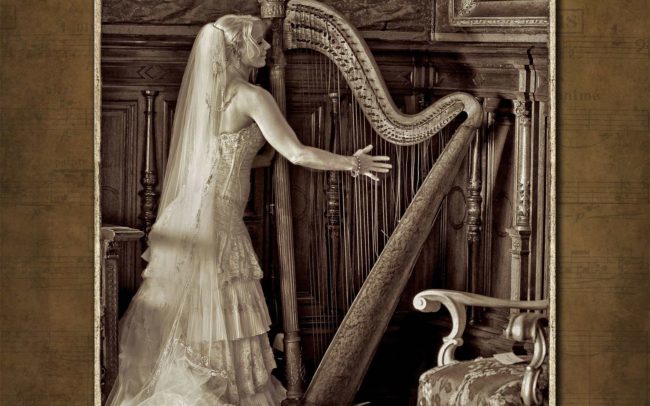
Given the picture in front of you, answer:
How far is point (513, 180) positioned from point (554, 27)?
1.43 feet

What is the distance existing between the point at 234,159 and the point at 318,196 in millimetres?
254

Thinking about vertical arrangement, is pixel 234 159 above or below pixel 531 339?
above

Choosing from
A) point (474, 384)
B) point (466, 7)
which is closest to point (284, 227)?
point (474, 384)

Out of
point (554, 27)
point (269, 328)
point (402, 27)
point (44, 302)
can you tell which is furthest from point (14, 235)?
point (554, 27)

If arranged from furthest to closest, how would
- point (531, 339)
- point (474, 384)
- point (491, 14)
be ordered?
1. point (491, 14)
2. point (531, 339)
3. point (474, 384)

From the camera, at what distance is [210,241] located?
2572 mm

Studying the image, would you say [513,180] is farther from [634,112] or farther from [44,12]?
[44,12]

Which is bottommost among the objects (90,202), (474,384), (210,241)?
(474,384)

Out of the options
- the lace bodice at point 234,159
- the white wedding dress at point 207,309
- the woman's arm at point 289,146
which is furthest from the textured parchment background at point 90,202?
the woman's arm at point 289,146

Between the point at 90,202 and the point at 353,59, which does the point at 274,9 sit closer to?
the point at 353,59

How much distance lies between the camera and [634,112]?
2.72 metres

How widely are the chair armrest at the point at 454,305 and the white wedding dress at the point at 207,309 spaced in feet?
1.49

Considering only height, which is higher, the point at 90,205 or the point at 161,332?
the point at 90,205

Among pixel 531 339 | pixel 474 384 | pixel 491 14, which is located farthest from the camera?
pixel 491 14
